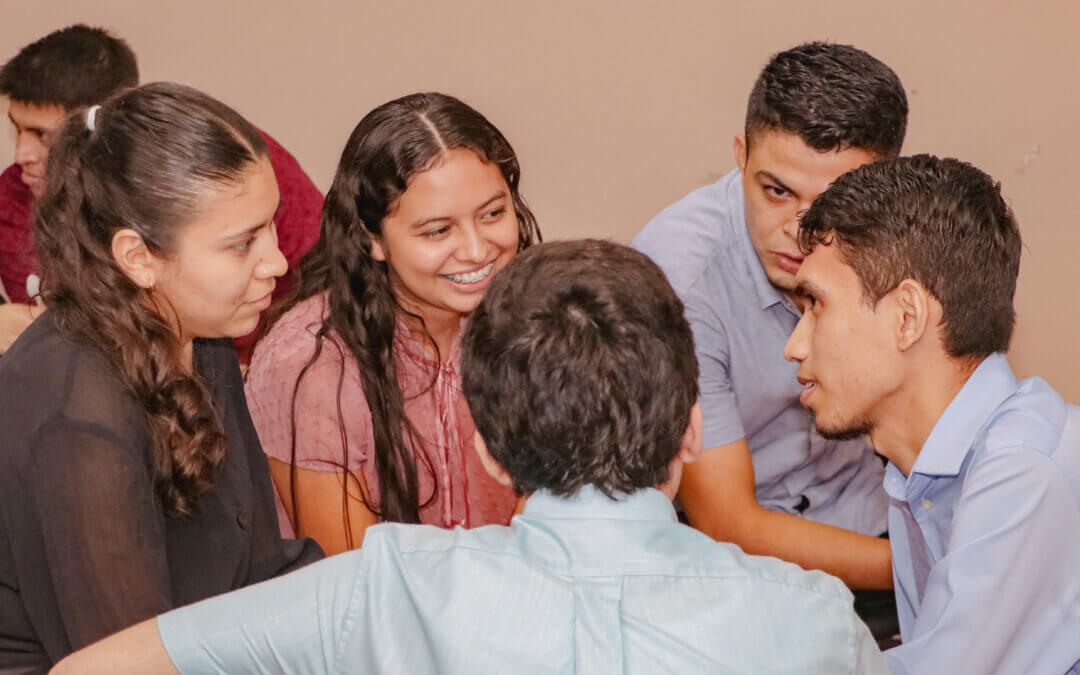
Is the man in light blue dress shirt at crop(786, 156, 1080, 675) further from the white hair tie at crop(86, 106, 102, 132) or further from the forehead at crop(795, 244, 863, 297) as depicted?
the white hair tie at crop(86, 106, 102, 132)

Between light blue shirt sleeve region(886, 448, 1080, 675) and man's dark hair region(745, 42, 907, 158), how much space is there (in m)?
0.67

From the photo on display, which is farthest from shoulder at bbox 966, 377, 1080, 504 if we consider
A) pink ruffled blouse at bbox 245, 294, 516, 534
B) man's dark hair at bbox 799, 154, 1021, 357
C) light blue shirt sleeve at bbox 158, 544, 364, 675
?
pink ruffled blouse at bbox 245, 294, 516, 534

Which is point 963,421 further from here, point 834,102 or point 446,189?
point 446,189

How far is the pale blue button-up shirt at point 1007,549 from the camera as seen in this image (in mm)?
1299

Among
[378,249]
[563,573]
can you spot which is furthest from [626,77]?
[563,573]

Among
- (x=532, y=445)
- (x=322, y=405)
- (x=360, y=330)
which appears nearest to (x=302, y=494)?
(x=322, y=405)

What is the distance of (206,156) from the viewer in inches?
56.2

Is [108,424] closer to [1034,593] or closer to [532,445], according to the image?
[532,445]

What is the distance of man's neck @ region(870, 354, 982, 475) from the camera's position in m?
1.49

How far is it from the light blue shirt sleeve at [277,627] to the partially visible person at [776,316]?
1.00 metres

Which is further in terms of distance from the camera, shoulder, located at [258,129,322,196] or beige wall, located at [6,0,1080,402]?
beige wall, located at [6,0,1080,402]

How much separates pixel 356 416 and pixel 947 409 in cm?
93

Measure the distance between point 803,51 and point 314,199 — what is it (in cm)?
123

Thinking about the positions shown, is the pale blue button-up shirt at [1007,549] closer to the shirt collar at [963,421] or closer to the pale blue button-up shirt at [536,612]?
the shirt collar at [963,421]
